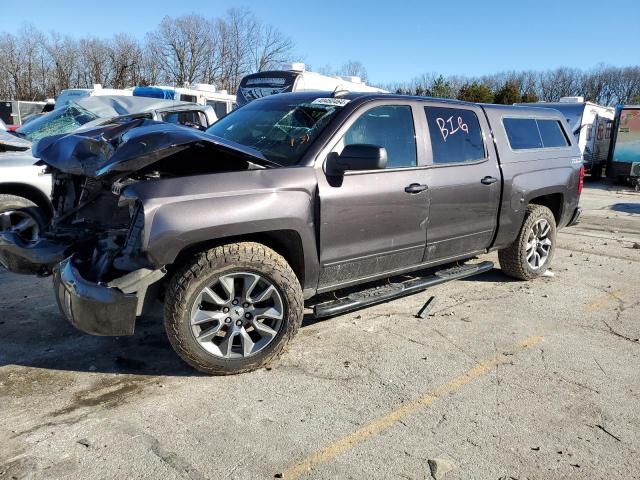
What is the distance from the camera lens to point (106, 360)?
3.71 metres

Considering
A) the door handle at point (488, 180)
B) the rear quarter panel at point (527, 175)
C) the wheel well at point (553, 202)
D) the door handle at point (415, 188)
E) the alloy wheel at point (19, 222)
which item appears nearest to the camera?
the door handle at point (415, 188)

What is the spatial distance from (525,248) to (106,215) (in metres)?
4.25

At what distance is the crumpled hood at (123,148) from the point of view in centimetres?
322

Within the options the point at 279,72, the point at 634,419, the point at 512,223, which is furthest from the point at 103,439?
the point at 279,72

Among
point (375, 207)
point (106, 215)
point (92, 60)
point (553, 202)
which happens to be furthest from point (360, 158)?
point (92, 60)

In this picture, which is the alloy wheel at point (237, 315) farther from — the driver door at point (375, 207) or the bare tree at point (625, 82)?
the bare tree at point (625, 82)

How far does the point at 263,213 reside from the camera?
340 cm

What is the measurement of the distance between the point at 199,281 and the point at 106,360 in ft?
3.52

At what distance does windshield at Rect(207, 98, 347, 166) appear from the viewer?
390 cm

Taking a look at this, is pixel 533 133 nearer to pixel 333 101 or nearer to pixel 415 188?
pixel 415 188

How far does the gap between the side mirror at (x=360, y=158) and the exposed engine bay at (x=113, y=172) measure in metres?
0.49

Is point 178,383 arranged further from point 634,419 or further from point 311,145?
point 634,419

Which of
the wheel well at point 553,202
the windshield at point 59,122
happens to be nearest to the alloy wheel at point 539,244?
the wheel well at point 553,202

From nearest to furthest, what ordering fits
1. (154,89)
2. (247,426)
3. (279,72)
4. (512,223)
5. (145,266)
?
(247,426) → (145,266) → (512,223) → (279,72) → (154,89)
